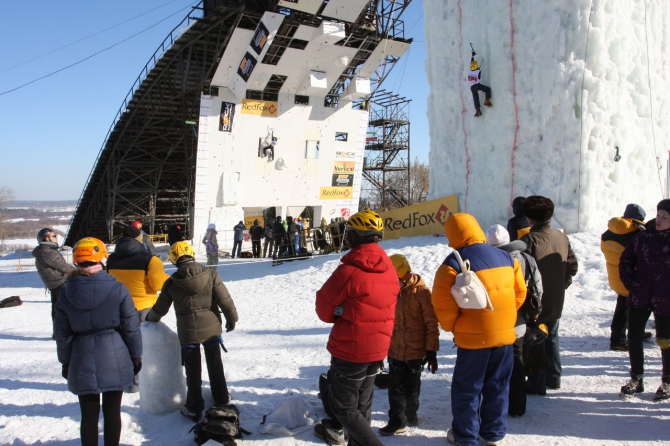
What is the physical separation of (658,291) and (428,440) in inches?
88.9

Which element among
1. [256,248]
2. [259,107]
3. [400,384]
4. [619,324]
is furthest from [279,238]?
[400,384]

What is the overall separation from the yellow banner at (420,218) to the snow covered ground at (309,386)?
2494mm

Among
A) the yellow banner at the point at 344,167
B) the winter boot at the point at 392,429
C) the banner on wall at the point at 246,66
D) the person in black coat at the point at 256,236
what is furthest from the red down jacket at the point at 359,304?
the yellow banner at the point at 344,167

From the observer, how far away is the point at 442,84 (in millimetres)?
11227

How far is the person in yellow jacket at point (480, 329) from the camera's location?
122 inches

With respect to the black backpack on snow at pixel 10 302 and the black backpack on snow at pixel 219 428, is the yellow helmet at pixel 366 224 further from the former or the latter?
the black backpack on snow at pixel 10 302

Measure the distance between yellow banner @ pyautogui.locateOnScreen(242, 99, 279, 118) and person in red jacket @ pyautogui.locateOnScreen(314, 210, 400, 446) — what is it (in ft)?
63.0

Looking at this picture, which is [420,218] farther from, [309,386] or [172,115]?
[172,115]

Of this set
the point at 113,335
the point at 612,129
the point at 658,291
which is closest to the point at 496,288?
the point at 658,291

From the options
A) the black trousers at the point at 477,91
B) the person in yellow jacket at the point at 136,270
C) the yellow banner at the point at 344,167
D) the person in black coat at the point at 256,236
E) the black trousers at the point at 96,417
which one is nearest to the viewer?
the black trousers at the point at 96,417

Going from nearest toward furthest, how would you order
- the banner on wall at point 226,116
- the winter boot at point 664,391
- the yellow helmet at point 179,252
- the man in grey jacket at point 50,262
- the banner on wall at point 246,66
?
the winter boot at point 664,391
the yellow helmet at point 179,252
the man in grey jacket at point 50,262
the banner on wall at point 246,66
the banner on wall at point 226,116

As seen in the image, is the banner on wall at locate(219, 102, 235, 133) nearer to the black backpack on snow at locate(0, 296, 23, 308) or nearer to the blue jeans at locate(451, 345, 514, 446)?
the black backpack on snow at locate(0, 296, 23, 308)

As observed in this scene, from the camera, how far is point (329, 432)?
3.51 metres

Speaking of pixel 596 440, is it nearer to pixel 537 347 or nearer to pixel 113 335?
pixel 537 347
